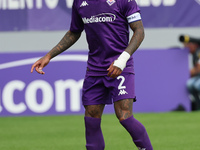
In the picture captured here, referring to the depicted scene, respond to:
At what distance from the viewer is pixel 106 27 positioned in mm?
4984

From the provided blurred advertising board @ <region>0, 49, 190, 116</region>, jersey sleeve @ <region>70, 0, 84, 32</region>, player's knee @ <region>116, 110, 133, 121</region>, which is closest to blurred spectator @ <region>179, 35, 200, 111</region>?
blurred advertising board @ <region>0, 49, 190, 116</region>

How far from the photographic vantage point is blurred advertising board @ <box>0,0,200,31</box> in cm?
1173

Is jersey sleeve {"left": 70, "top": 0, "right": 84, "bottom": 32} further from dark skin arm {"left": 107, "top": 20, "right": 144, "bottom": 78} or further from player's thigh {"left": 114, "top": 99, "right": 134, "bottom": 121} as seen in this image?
player's thigh {"left": 114, "top": 99, "right": 134, "bottom": 121}

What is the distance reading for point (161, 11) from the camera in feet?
39.1

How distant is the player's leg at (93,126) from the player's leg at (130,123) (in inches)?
8.9

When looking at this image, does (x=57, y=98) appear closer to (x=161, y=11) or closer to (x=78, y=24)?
(x=161, y=11)

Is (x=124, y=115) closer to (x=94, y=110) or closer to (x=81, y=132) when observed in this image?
(x=94, y=110)

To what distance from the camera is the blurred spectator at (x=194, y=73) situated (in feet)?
36.6

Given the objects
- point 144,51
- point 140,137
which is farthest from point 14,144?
point 144,51

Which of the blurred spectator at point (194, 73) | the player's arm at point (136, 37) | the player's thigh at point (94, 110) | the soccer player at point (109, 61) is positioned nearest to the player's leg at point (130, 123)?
the soccer player at point (109, 61)

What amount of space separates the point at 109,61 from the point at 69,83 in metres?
5.97

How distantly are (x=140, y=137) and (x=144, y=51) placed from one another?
254 inches

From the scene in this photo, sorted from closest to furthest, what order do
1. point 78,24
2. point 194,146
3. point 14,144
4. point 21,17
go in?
point 78,24
point 194,146
point 14,144
point 21,17

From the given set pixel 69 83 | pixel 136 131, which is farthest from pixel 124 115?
pixel 69 83
